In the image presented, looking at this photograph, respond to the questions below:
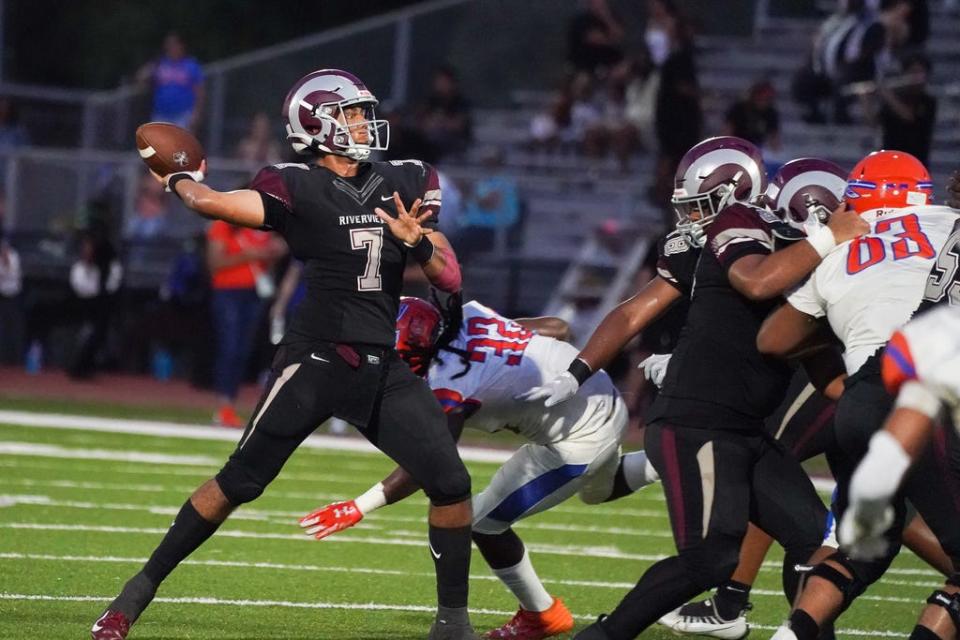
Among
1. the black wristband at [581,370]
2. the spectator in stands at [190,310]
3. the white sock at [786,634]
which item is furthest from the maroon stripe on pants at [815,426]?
the spectator in stands at [190,310]

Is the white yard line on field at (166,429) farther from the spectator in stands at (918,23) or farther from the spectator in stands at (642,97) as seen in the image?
the spectator in stands at (918,23)

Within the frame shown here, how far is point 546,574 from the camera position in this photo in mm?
7355

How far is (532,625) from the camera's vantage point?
6035 millimetres

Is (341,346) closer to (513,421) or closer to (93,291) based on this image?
(513,421)

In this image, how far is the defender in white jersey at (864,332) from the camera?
5.05 metres

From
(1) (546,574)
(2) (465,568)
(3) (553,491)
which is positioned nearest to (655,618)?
(2) (465,568)

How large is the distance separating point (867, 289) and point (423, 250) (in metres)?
1.37

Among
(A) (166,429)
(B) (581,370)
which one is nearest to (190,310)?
(A) (166,429)

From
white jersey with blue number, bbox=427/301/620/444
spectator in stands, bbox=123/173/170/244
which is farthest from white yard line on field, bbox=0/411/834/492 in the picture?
white jersey with blue number, bbox=427/301/620/444

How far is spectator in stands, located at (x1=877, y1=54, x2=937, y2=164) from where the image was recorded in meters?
12.9

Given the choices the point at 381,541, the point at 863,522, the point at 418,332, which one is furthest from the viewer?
the point at 381,541

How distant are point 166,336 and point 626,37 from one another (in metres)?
5.31

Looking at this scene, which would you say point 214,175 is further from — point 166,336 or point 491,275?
point 491,275

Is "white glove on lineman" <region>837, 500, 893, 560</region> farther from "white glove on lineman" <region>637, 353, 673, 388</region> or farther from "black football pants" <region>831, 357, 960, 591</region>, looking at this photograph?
"white glove on lineman" <region>637, 353, 673, 388</region>
